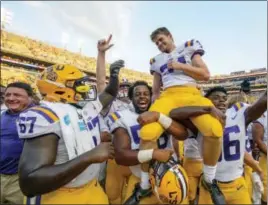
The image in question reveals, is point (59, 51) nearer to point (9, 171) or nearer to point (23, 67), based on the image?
point (23, 67)

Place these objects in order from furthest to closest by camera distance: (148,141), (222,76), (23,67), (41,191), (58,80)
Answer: (222,76)
(23,67)
(148,141)
(58,80)
(41,191)

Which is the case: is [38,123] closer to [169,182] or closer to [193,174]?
[169,182]

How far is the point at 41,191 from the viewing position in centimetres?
164

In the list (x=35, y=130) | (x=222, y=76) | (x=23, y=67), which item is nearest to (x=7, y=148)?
(x=35, y=130)

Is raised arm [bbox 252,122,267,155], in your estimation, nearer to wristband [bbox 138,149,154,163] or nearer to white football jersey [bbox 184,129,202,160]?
white football jersey [bbox 184,129,202,160]

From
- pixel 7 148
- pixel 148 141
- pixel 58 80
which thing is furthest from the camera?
pixel 7 148

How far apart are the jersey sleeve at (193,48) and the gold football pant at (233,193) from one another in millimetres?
1360

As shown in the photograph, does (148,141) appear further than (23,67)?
No

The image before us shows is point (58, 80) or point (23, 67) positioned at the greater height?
point (23, 67)

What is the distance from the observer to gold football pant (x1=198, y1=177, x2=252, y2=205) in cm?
302

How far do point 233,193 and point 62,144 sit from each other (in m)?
2.01

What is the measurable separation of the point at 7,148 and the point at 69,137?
2024mm

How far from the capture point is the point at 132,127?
2918 mm

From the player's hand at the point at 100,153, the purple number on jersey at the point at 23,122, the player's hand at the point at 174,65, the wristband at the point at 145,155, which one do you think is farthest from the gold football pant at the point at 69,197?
the player's hand at the point at 174,65
